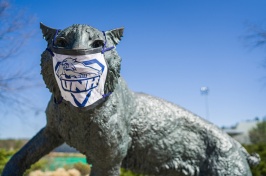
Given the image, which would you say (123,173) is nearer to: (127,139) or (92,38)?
(127,139)

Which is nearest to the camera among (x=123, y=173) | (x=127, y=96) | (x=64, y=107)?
(x=64, y=107)

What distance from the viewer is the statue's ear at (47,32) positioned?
2.26 metres

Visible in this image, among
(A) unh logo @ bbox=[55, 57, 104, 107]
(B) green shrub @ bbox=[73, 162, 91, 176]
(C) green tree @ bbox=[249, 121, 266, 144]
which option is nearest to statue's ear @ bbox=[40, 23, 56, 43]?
(A) unh logo @ bbox=[55, 57, 104, 107]

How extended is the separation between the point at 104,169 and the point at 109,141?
275 mm

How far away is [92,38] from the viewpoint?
2.15 m

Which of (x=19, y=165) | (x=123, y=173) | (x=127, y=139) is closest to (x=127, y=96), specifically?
(x=127, y=139)

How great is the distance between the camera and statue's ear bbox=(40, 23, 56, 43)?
226 centimetres

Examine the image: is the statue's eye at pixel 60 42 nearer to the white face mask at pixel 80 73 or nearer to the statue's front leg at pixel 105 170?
the white face mask at pixel 80 73

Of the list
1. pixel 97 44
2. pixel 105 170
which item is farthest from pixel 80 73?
pixel 105 170

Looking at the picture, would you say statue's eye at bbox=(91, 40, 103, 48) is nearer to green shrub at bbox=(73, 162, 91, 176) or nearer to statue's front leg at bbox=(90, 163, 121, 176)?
statue's front leg at bbox=(90, 163, 121, 176)

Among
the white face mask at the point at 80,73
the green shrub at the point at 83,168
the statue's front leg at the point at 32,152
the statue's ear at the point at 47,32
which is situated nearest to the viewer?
the white face mask at the point at 80,73

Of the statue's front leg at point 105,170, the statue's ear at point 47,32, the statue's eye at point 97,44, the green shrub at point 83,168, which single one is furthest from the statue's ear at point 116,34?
the green shrub at point 83,168

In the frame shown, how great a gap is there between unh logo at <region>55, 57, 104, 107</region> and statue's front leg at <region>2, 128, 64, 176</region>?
664 mm

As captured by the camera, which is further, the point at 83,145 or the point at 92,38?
the point at 83,145
